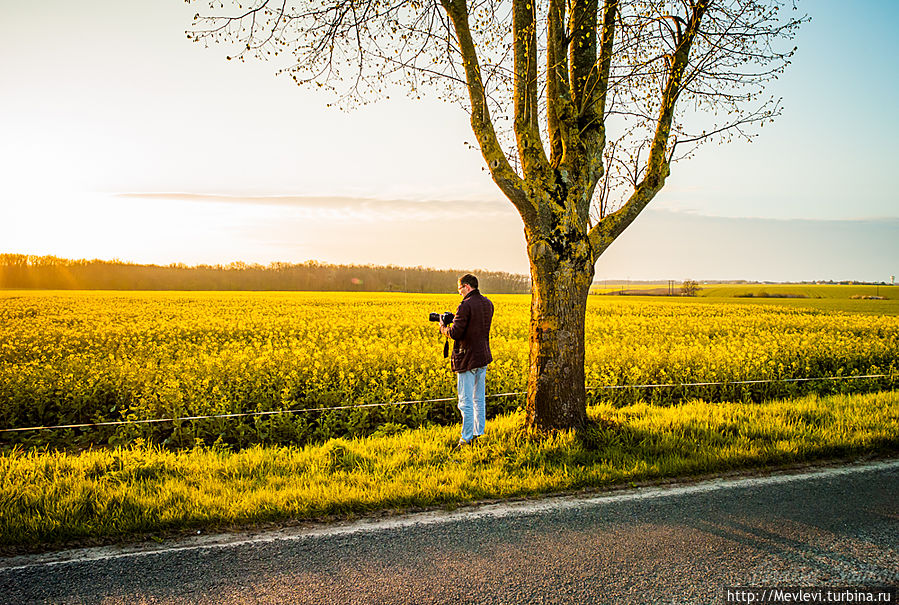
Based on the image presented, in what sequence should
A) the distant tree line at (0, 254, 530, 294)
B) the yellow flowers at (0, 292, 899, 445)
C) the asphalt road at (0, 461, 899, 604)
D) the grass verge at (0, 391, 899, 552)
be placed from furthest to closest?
the distant tree line at (0, 254, 530, 294) < the yellow flowers at (0, 292, 899, 445) < the grass verge at (0, 391, 899, 552) < the asphalt road at (0, 461, 899, 604)

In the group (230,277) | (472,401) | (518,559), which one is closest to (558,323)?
(472,401)

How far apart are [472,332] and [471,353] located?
0.87ft

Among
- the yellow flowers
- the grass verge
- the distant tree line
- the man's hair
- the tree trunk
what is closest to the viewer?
the grass verge

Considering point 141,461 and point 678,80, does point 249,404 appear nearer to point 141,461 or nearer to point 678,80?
point 141,461

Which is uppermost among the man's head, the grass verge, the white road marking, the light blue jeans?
the man's head

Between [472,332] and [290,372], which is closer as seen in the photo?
[472,332]

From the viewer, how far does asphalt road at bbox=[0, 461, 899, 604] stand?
3830 millimetres

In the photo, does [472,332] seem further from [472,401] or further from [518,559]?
[518,559]

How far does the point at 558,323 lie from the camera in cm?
720

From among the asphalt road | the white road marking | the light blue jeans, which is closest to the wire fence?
the light blue jeans

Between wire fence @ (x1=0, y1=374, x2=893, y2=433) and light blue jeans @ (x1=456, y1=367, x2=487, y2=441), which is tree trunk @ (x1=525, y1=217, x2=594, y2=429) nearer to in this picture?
light blue jeans @ (x1=456, y1=367, x2=487, y2=441)

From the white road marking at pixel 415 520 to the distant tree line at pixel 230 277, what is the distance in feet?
170

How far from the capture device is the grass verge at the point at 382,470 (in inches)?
200

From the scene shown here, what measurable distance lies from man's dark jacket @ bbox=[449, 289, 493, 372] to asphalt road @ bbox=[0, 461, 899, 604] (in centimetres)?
218
